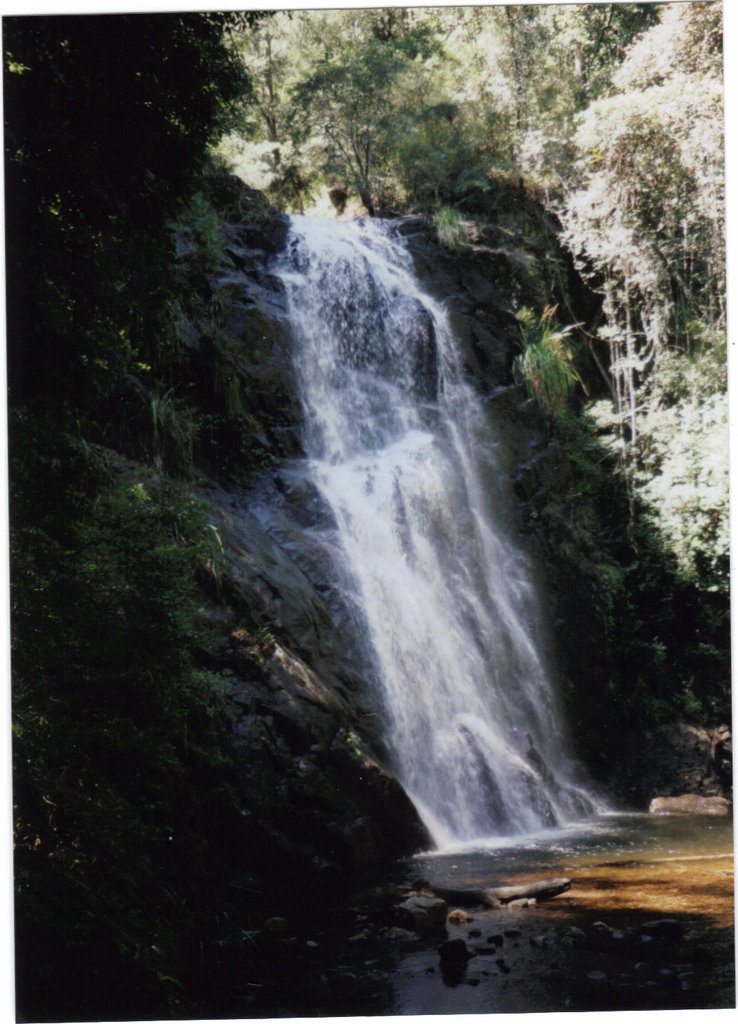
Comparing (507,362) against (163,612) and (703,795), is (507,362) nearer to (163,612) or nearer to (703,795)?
(703,795)

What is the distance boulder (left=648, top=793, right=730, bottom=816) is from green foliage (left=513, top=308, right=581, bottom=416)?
9.82 ft

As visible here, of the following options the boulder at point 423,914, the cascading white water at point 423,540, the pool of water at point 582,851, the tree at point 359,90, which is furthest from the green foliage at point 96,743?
the tree at point 359,90

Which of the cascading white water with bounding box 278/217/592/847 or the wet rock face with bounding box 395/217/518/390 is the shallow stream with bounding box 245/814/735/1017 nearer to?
the cascading white water with bounding box 278/217/592/847

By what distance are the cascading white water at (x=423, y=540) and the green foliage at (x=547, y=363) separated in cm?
49

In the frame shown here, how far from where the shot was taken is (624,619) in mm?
6438

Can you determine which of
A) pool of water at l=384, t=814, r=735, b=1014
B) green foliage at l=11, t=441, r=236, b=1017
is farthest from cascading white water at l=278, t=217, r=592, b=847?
green foliage at l=11, t=441, r=236, b=1017

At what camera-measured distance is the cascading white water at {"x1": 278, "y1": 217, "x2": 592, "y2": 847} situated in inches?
224

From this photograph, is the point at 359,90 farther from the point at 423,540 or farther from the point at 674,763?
the point at 674,763

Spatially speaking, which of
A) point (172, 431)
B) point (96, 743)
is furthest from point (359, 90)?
point (96, 743)

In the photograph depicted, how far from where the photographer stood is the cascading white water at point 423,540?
5691 millimetres

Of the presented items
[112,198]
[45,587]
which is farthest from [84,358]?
[45,587]

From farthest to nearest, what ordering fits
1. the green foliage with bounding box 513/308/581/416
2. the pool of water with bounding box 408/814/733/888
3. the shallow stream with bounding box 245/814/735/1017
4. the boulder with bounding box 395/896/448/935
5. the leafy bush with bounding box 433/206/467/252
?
the leafy bush with bounding box 433/206/467/252 → the green foliage with bounding box 513/308/581/416 → the pool of water with bounding box 408/814/733/888 → the boulder with bounding box 395/896/448/935 → the shallow stream with bounding box 245/814/735/1017

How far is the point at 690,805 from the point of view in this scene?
214 inches

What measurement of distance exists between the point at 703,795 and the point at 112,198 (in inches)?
173
